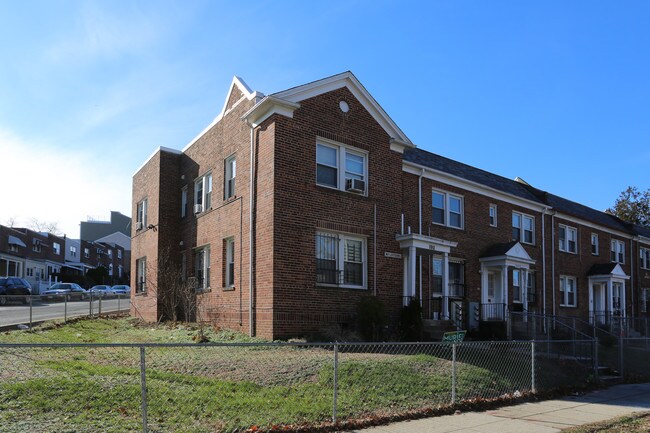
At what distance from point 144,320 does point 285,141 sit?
10.5 m

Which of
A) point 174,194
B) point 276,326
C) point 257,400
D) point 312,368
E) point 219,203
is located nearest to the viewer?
point 257,400

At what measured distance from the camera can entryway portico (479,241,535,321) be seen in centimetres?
2194

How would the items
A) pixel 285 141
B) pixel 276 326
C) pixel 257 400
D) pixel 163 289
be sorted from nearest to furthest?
pixel 257 400 → pixel 276 326 → pixel 285 141 → pixel 163 289

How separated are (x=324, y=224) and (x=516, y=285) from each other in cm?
1187

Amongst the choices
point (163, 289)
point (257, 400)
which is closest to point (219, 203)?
point (163, 289)

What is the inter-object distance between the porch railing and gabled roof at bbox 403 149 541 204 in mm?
5007

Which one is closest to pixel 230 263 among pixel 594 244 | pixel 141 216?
pixel 141 216

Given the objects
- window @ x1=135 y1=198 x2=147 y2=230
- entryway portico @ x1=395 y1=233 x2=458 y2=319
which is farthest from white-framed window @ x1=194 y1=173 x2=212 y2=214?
entryway portico @ x1=395 y1=233 x2=458 y2=319

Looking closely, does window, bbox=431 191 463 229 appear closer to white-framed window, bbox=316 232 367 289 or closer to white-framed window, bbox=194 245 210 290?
white-framed window, bbox=316 232 367 289

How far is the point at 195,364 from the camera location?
11.0 meters

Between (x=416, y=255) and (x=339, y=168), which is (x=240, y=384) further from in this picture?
(x=416, y=255)

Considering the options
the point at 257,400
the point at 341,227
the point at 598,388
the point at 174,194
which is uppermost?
the point at 174,194

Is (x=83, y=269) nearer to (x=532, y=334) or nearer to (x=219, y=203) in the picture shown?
(x=219, y=203)

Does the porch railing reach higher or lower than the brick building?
lower
